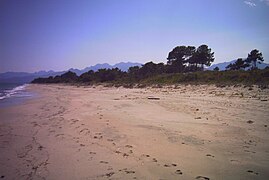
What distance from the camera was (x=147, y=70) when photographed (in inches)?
2810

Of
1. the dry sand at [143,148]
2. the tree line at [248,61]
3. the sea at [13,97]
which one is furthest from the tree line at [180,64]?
the dry sand at [143,148]

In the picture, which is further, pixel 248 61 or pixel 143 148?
pixel 248 61

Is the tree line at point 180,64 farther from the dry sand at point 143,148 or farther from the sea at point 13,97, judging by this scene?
the dry sand at point 143,148

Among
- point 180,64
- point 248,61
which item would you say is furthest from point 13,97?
point 248,61

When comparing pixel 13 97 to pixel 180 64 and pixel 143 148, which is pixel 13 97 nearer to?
pixel 143 148

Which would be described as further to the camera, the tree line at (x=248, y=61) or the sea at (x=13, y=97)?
the tree line at (x=248, y=61)

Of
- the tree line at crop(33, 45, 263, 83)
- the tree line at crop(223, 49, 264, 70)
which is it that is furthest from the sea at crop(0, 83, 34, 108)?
the tree line at crop(223, 49, 264, 70)

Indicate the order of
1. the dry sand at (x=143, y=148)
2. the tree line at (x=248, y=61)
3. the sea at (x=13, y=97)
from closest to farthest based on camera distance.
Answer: the dry sand at (x=143, y=148), the sea at (x=13, y=97), the tree line at (x=248, y=61)

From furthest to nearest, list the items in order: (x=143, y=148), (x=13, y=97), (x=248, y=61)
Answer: (x=248, y=61) → (x=13, y=97) → (x=143, y=148)

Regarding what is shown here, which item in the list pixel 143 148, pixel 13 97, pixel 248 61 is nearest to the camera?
pixel 143 148

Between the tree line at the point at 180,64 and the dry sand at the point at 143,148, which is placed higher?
the tree line at the point at 180,64

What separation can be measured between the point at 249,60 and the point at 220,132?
64.2m

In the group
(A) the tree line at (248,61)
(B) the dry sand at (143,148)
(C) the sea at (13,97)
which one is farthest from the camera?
(A) the tree line at (248,61)

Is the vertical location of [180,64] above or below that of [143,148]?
above
